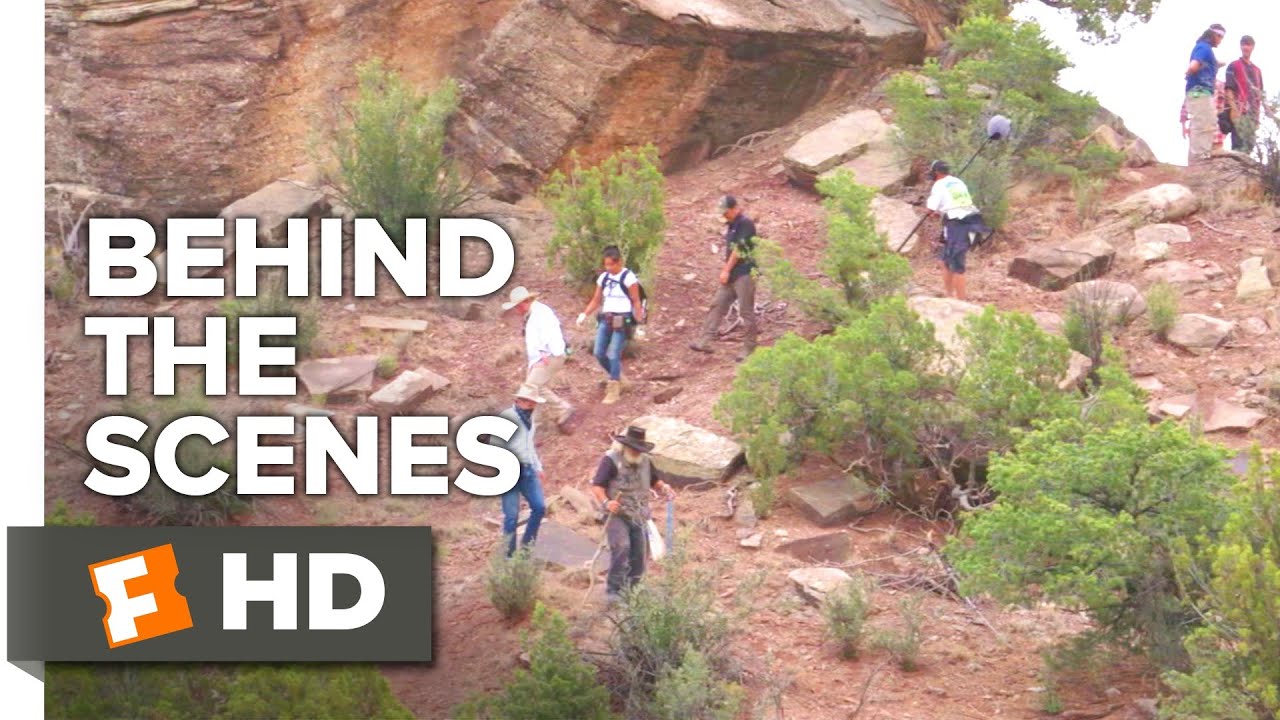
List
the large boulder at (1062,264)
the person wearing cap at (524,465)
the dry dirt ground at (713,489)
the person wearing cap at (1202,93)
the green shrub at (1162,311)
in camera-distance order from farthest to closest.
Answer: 1. the person wearing cap at (1202,93)
2. the large boulder at (1062,264)
3. the green shrub at (1162,311)
4. the person wearing cap at (524,465)
5. the dry dirt ground at (713,489)

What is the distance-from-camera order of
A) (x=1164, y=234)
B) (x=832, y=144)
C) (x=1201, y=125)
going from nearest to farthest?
(x=1164, y=234), (x=1201, y=125), (x=832, y=144)

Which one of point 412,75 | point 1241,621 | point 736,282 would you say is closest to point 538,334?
point 736,282

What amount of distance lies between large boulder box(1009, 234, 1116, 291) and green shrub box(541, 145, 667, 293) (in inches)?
134

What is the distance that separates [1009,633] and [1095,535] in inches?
60.7

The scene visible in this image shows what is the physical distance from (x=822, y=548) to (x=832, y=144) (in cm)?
771

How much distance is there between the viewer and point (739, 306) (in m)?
15.5

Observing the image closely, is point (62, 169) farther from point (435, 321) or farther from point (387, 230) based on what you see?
point (435, 321)

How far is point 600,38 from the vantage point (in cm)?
1933

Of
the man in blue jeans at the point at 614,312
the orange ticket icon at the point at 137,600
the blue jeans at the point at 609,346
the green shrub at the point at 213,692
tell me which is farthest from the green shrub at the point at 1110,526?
the blue jeans at the point at 609,346

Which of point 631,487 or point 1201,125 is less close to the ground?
point 1201,125

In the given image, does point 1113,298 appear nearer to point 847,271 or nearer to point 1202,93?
point 847,271

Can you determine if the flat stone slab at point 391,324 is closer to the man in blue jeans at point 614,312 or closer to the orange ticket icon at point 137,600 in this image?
the man in blue jeans at point 614,312

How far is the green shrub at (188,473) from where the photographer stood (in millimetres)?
13750

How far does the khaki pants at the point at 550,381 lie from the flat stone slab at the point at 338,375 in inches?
58.2
